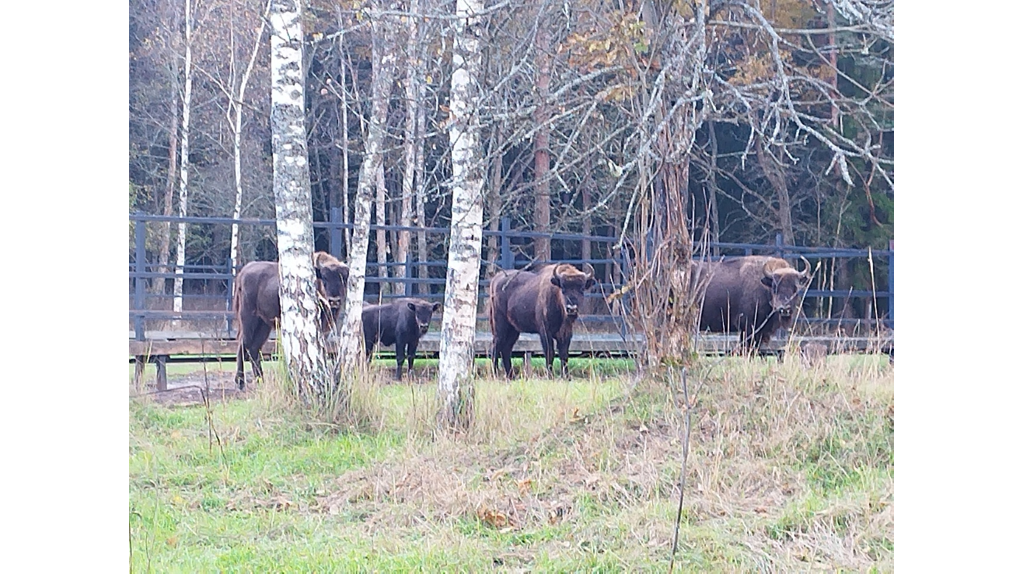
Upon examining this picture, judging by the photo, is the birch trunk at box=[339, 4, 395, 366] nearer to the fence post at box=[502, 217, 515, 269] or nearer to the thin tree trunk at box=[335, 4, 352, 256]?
the thin tree trunk at box=[335, 4, 352, 256]

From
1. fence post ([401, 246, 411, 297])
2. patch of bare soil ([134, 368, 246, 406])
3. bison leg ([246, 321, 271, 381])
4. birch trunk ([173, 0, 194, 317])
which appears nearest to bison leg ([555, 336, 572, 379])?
fence post ([401, 246, 411, 297])

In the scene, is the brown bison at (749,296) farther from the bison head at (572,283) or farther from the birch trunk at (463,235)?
the birch trunk at (463,235)

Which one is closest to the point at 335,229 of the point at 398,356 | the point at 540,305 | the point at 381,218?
the point at 381,218

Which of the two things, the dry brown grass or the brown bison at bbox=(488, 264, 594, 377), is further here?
the brown bison at bbox=(488, 264, 594, 377)

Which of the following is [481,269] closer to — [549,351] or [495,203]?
[495,203]

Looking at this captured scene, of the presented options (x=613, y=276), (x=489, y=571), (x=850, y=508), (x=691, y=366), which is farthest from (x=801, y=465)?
(x=489, y=571)

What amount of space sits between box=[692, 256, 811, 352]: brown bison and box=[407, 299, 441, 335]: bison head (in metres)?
1.19

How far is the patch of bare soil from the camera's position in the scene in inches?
180

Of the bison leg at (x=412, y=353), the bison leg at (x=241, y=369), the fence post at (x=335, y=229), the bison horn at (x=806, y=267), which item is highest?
the fence post at (x=335, y=229)

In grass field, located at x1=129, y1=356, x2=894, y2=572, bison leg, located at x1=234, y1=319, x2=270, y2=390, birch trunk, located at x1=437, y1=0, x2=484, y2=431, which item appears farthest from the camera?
bison leg, located at x1=234, y1=319, x2=270, y2=390

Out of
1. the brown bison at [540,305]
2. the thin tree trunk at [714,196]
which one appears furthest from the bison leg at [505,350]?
the thin tree trunk at [714,196]

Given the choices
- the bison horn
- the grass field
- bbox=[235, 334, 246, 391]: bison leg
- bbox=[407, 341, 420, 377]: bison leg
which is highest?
the bison horn

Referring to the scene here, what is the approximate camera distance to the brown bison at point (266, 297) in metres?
4.52

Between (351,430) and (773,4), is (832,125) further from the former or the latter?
(351,430)
